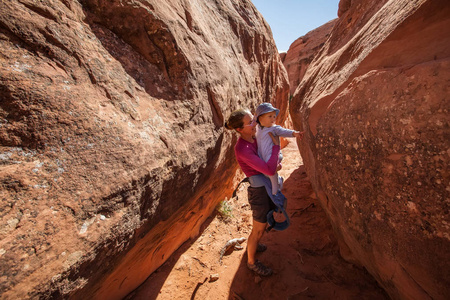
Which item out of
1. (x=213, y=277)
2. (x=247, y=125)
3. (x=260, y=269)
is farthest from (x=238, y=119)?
(x=213, y=277)

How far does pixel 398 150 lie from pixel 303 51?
677 inches

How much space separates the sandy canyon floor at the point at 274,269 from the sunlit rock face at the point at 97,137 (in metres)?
0.34

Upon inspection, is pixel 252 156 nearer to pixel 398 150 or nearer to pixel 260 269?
pixel 398 150

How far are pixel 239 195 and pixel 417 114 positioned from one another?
343cm

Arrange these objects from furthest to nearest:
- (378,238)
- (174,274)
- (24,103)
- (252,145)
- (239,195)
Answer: (239,195) → (174,274) → (252,145) → (378,238) → (24,103)

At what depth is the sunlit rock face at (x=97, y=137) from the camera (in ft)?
3.33

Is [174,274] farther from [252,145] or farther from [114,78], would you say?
[114,78]

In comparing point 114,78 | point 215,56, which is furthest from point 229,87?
point 114,78

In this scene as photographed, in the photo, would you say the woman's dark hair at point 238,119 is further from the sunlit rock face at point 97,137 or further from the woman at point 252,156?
the sunlit rock face at point 97,137

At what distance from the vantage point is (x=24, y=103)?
1.09 meters

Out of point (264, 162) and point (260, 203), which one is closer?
point (264, 162)

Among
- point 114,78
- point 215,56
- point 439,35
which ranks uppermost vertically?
point 215,56

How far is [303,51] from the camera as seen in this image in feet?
51.8

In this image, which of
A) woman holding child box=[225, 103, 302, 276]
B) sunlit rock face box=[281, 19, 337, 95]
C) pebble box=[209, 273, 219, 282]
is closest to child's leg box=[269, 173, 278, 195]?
woman holding child box=[225, 103, 302, 276]
